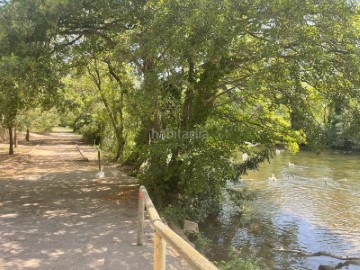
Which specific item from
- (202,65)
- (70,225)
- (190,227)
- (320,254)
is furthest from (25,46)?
(320,254)

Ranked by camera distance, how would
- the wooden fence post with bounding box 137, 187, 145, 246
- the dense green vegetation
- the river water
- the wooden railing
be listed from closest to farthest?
the wooden railing, the wooden fence post with bounding box 137, 187, 145, 246, the dense green vegetation, the river water

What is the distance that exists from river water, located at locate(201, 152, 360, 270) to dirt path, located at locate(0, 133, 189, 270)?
2.88 metres

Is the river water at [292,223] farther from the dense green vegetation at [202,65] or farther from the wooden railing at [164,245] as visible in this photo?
the wooden railing at [164,245]

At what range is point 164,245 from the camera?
4.35 metres

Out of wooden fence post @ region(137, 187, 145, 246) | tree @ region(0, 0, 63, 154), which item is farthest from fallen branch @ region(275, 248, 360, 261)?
tree @ region(0, 0, 63, 154)

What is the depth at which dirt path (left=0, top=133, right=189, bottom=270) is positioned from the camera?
6.34 metres

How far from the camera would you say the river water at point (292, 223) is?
34.2ft

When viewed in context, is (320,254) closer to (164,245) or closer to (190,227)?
(190,227)

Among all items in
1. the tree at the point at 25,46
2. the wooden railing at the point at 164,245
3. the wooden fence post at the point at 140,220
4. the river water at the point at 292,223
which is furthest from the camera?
the river water at the point at 292,223

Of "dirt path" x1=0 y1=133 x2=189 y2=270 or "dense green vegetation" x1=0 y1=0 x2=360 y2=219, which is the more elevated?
"dense green vegetation" x1=0 y1=0 x2=360 y2=219

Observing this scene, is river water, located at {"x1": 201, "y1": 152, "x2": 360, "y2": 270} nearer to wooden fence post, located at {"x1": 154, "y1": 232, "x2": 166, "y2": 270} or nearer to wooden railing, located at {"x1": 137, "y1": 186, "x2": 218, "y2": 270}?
wooden railing, located at {"x1": 137, "y1": 186, "x2": 218, "y2": 270}

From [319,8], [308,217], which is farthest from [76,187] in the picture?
[319,8]

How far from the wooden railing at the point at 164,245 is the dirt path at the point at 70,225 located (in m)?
0.82

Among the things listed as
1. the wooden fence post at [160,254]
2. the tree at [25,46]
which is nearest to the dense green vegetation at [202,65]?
the tree at [25,46]
